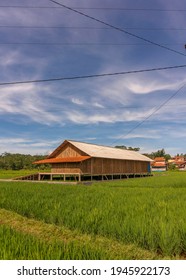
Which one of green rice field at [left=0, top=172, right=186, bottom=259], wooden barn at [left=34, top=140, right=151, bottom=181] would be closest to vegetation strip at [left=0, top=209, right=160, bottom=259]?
green rice field at [left=0, top=172, right=186, bottom=259]

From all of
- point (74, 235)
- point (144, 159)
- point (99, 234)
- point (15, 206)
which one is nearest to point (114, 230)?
point (99, 234)

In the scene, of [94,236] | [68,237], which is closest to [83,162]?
[68,237]

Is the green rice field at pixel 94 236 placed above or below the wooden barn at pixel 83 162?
below

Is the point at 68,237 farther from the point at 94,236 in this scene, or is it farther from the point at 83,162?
the point at 83,162

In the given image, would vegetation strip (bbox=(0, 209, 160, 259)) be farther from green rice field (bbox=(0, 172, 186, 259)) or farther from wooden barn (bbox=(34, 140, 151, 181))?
wooden barn (bbox=(34, 140, 151, 181))

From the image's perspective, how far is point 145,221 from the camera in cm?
612

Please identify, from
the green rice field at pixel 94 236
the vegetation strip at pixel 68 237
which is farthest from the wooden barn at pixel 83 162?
the green rice field at pixel 94 236

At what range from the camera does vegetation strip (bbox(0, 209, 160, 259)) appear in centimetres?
484

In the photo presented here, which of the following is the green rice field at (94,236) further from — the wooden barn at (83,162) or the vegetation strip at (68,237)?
the wooden barn at (83,162)

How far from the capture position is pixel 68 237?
6332 mm

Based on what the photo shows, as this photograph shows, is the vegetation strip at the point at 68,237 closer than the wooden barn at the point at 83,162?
Yes

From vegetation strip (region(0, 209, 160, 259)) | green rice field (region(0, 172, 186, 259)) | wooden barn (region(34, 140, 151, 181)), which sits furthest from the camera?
wooden barn (region(34, 140, 151, 181))

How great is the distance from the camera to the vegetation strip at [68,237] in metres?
4.84

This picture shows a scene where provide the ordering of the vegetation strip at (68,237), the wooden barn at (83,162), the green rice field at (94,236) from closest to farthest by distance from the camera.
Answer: the green rice field at (94,236)
the vegetation strip at (68,237)
the wooden barn at (83,162)
